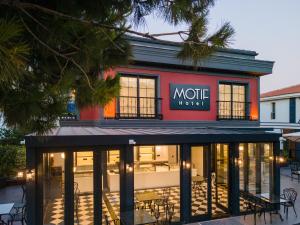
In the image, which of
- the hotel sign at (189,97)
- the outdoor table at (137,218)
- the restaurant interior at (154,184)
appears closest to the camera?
the outdoor table at (137,218)

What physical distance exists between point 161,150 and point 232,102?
215 inches

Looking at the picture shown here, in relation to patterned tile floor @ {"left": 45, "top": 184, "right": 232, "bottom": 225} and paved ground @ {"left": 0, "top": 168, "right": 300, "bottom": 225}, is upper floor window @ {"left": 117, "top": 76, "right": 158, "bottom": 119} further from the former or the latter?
paved ground @ {"left": 0, "top": 168, "right": 300, "bottom": 225}

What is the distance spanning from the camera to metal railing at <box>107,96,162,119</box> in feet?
40.7

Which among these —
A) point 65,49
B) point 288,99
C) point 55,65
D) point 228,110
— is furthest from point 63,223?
point 288,99

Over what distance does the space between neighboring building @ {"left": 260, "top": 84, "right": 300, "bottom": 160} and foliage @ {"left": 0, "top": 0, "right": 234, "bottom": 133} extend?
2129cm

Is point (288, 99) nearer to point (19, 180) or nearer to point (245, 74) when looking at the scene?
point (245, 74)

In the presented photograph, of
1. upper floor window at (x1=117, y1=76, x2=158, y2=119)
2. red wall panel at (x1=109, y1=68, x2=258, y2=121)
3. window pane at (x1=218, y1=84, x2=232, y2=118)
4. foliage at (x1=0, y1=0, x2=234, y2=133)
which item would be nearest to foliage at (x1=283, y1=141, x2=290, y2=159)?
red wall panel at (x1=109, y1=68, x2=258, y2=121)

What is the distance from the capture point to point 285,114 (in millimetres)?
24844

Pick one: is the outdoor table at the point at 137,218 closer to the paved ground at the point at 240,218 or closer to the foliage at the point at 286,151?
the paved ground at the point at 240,218

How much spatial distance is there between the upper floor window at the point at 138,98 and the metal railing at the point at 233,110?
13.0ft

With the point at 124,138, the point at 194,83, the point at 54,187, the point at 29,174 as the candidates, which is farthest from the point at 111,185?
the point at 194,83

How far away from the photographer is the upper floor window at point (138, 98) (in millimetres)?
12453

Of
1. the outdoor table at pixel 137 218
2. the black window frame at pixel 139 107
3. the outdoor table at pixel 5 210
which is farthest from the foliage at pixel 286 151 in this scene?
the outdoor table at pixel 5 210

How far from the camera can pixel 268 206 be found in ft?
34.0
